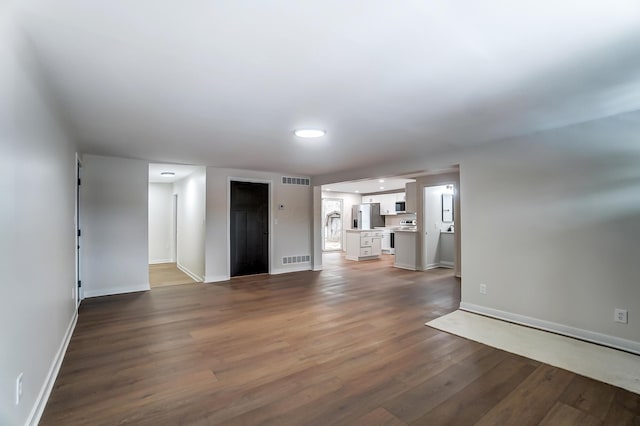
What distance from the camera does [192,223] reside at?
6809 mm

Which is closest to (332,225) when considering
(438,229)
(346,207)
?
(346,207)

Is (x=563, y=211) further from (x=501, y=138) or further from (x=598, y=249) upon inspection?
(x=501, y=138)

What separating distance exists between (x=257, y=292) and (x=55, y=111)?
3.65 meters

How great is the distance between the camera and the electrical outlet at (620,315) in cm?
293

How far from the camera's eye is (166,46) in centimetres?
179

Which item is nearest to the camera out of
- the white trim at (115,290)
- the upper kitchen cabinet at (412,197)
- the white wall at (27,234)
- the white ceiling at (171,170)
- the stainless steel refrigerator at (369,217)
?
the white wall at (27,234)

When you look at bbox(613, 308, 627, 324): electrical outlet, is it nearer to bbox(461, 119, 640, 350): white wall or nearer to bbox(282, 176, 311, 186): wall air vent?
bbox(461, 119, 640, 350): white wall

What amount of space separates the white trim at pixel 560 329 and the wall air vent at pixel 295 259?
398 cm

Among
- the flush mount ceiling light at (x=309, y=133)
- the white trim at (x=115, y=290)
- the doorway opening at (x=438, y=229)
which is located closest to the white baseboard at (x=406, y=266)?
the doorway opening at (x=438, y=229)

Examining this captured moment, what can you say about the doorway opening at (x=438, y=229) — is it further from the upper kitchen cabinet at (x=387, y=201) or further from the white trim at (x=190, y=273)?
the white trim at (x=190, y=273)

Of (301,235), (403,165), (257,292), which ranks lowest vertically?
(257,292)

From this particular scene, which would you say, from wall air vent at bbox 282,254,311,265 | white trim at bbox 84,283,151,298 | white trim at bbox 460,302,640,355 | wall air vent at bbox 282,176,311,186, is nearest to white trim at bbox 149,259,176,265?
white trim at bbox 84,283,151,298

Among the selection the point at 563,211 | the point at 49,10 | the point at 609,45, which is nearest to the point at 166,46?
the point at 49,10

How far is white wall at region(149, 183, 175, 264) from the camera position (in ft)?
27.8
